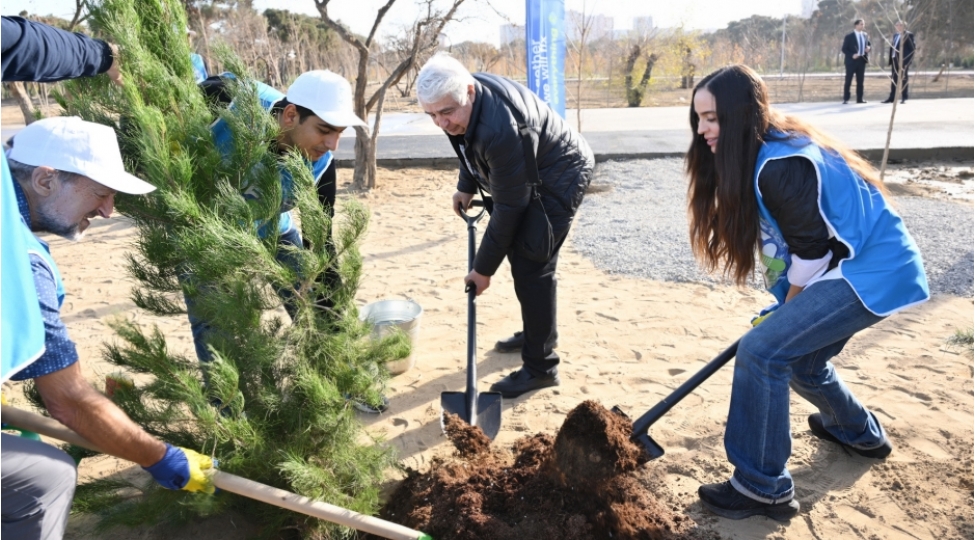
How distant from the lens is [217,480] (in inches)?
86.7

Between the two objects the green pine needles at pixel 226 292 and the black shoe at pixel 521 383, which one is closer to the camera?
the green pine needles at pixel 226 292

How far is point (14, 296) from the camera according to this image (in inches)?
60.7

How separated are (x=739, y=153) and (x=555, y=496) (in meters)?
1.49

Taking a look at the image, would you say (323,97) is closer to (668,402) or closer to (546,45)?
(668,402)

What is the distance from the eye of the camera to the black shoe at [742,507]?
9.07 feet

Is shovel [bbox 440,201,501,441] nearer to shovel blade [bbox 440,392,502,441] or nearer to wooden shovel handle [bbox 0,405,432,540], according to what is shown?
shovel blade [bbox 440,392,502,441]

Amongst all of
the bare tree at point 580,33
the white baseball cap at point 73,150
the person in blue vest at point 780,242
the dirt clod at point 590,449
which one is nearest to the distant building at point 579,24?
the bare tree at point 580,33

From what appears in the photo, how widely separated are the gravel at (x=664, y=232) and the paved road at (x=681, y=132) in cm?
178

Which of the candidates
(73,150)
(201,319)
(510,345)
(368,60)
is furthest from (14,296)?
(368,60)

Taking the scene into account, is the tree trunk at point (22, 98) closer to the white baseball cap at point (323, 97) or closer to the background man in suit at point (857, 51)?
the white baseball cap at point (323, 97)

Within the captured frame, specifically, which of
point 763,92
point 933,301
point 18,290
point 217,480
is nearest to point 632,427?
point 763,92

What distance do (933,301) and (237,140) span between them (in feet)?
16.1

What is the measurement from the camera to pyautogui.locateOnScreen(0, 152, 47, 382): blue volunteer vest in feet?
4.97

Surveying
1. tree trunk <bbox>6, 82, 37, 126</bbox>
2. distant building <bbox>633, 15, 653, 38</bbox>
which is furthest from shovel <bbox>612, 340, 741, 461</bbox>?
distant building <bbox>633, 15, 653, 38</bbox>
